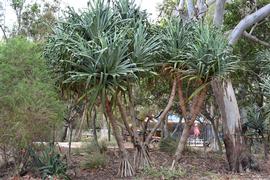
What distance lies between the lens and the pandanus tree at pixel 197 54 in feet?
31.6

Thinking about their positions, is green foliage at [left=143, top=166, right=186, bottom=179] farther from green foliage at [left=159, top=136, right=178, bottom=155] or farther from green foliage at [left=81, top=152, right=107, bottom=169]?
green foliage at [left=159, top=136, right=178, bottom=155]

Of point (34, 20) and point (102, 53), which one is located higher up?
point (34, 20)

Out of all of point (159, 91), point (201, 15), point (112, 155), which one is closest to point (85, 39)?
point (201, 15)

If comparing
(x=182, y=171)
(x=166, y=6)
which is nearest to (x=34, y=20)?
(x=166, y=6)

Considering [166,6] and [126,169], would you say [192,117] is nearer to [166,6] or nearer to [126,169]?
[126,169]

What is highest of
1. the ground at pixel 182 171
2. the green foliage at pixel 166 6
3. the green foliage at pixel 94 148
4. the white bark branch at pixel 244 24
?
the green foliage at pixel 166 6

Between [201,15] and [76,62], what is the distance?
5.78m

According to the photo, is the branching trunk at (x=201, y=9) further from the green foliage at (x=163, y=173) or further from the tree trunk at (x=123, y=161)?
the green foliage at (x=163, y=173)

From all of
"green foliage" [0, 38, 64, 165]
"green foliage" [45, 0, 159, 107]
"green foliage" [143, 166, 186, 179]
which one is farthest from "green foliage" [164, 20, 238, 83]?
"green foliage" [0, 38, 64, 165]

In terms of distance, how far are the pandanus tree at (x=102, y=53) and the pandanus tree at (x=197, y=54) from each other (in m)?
0.62

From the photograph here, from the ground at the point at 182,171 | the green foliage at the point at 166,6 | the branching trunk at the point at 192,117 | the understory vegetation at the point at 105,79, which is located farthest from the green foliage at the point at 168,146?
the green foliage at the point at 166,6

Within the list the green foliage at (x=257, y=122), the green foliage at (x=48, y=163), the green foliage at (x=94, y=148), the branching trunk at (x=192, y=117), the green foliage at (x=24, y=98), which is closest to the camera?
the green foliage at (x=24, y=98)

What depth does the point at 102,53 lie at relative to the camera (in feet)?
28.0

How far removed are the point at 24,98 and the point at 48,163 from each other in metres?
2.10
